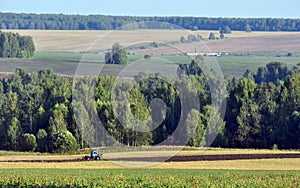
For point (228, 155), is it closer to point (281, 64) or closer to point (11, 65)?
point (281, 64)

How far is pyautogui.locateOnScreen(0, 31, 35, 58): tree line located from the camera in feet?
527

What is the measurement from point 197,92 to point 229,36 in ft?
344

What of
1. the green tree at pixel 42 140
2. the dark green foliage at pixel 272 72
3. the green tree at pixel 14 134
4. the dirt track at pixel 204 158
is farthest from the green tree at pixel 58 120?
the dark green foliage at pixel 272 72

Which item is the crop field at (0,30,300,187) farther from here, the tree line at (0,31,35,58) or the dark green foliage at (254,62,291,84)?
the tree line at (0,31,35,58)

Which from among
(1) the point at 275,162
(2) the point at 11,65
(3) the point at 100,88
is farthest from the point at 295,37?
(1) the point at 275,162

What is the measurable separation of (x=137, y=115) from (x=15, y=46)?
9123 cm

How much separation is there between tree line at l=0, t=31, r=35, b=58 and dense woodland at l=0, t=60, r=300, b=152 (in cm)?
6761

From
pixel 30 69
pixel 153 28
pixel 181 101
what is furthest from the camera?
pixel 30 69

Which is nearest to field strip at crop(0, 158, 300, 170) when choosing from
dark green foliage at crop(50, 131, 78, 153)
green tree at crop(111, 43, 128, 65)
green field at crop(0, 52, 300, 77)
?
dark green foliage at crop(50, 131, 78, 153)

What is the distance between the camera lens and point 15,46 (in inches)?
6457

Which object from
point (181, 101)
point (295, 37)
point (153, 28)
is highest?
point (295, 37)

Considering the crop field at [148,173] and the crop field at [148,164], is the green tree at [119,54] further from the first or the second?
the crop field at [148,173]

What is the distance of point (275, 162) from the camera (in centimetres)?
5303

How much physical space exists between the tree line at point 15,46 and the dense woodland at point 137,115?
67.6 meters
